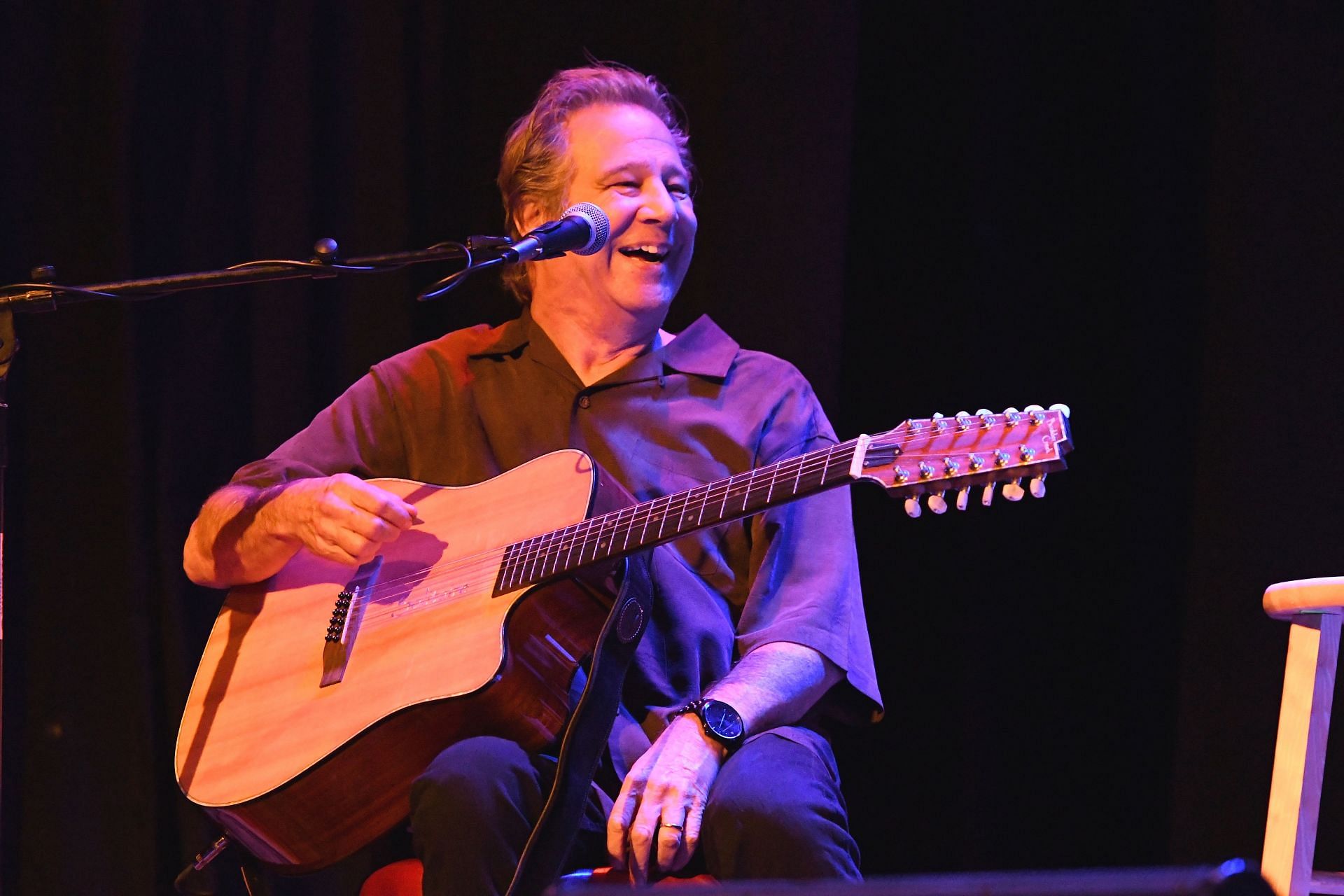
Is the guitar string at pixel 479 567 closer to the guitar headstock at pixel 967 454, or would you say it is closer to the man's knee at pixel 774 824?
the guitar headstock at pixel 967 454

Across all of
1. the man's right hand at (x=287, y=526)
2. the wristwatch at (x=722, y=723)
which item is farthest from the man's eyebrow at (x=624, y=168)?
the wristwatch at (x=722, y=723)

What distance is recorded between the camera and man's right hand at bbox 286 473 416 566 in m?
1.91

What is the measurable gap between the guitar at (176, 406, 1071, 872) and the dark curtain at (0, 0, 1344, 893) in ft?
2.64

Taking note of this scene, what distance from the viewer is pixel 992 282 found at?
258 cm

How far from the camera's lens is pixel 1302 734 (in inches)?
63.0

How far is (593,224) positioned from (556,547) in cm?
46

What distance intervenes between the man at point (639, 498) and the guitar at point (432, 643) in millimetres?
80

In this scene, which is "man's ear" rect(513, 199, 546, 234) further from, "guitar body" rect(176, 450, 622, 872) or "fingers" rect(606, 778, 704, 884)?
"fingers" rect(606, 778, 704, 884)

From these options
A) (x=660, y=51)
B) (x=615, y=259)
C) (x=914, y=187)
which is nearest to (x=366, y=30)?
(x=660, y=51)

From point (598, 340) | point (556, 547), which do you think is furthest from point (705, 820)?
point (598, 340)

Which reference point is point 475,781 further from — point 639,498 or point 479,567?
point 639,498

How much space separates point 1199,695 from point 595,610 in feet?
3.92

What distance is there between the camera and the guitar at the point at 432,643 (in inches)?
67.8

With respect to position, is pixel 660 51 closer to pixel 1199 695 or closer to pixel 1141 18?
pixel 1141 18
